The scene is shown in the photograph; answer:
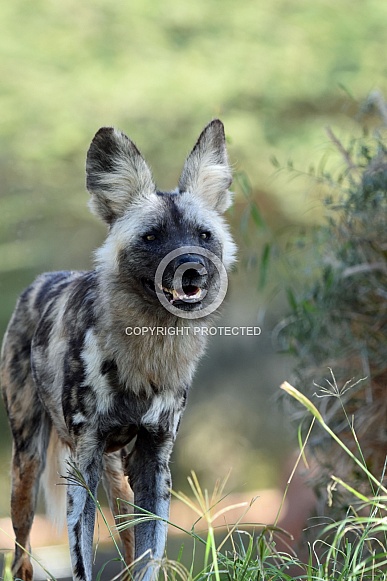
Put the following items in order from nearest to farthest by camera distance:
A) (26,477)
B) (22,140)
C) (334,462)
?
(26,477) → (334,462) → (22,140)

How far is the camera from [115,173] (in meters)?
2.97

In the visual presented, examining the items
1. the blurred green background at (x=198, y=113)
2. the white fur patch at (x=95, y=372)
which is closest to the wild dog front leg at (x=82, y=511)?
the white fur patch at (x=95, y=372)

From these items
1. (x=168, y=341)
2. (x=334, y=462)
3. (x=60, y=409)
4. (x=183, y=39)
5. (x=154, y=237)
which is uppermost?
(x=183, y=39)

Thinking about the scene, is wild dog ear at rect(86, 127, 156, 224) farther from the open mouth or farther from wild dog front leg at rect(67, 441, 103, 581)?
wild dog front leg at rect(67, 441, 103, 581)

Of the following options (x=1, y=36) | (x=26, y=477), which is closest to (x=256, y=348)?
(x=1, y=36)

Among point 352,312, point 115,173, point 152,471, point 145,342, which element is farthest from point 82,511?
point 352,312

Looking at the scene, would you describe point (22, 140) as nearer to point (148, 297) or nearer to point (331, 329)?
point (331, 329)

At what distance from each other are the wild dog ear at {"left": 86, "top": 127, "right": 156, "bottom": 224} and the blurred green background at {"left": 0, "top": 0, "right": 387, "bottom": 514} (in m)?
3.65

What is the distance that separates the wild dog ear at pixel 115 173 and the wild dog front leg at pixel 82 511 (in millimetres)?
835

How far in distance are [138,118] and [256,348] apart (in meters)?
2.12

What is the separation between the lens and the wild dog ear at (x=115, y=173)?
9.71 feet

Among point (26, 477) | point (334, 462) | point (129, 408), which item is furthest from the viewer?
point (334, 462)

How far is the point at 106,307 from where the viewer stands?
2873 millimetres

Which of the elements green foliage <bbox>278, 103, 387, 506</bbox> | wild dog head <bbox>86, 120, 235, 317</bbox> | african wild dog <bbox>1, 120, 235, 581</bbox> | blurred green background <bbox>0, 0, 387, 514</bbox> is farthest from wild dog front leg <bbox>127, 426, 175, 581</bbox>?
blurred green background <bbox>0, 0, 387, 514</bbox>
